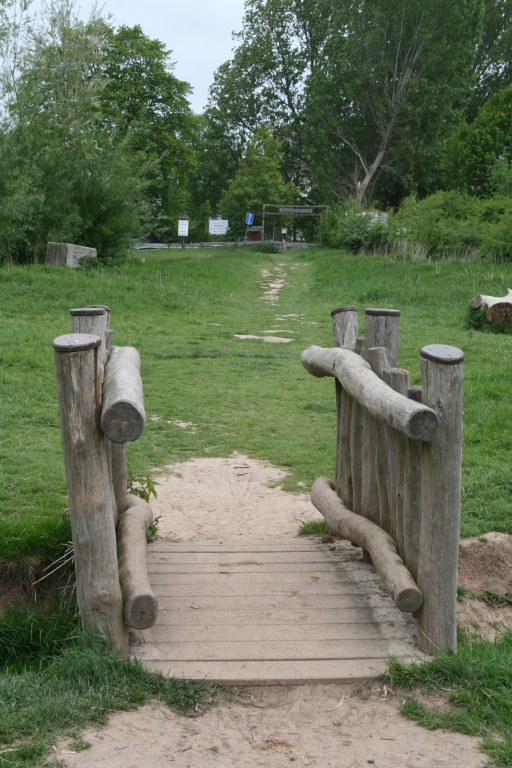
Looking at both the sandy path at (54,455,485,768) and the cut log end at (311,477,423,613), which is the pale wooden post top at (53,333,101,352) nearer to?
the sandy path at (54,455,485,768)

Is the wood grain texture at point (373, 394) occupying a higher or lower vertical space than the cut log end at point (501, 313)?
higher

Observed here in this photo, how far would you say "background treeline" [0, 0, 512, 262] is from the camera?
19219mm

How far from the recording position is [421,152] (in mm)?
39844

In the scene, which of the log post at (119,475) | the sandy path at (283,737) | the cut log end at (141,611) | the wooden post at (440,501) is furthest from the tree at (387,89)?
the sandy path at (283,737)

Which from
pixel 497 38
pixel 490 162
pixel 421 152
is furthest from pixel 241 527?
pixel 497 38

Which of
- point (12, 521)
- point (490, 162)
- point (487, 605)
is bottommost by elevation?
point (487, 605)

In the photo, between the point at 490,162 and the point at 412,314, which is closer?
the point at 412,314

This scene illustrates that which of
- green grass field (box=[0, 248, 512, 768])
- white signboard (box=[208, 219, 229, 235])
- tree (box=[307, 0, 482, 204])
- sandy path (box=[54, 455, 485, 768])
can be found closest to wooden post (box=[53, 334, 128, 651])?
green grass field (box=[0, 248, 512, 768])

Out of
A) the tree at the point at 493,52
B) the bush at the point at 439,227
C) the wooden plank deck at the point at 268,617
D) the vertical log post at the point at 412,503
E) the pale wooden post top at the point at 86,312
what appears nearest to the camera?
the wooden plank deck at the point at 268,617

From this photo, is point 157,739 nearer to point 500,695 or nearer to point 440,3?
point 500,695

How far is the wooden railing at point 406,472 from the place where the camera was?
11.5ft

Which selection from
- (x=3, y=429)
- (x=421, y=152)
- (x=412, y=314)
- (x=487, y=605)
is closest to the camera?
(x=487, y=605)

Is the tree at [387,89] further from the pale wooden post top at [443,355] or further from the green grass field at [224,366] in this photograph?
the pale wooden post top at [443,355]

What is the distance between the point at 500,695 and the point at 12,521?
9.60ft
